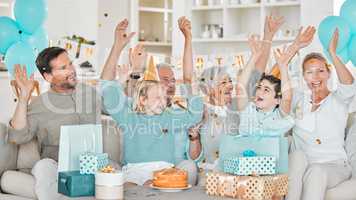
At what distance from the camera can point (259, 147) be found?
7.73ft

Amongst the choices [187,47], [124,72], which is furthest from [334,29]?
[124,72]

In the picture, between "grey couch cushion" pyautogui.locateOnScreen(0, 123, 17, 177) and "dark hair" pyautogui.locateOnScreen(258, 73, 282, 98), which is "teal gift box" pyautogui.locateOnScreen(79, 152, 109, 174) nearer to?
"grey couch cushion" pyautogui.locateOnScreen(0, 123, 17, 177)

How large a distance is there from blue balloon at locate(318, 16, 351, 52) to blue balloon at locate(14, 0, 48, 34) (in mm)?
1816

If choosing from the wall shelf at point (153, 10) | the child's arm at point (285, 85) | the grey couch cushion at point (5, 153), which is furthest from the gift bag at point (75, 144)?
the wall shelf at point (153, 10)

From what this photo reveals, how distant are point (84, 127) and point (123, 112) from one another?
381mm

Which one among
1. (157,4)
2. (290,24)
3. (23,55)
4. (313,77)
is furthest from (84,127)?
(157,4)

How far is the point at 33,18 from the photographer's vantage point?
3852 mm

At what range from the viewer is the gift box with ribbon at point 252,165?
224cm

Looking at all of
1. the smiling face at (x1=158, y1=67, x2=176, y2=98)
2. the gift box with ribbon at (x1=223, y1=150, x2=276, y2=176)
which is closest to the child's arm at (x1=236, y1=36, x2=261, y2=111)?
the smiling face at (x1=158, y1=67, x2=176, y2=98)

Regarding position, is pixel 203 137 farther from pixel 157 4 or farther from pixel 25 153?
pixel 157 4

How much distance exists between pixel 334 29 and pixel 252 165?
122 cm

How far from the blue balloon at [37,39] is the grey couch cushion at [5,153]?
1.19 meters

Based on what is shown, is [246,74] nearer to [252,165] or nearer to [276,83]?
[276,83]

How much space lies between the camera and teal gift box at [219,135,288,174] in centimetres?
233
